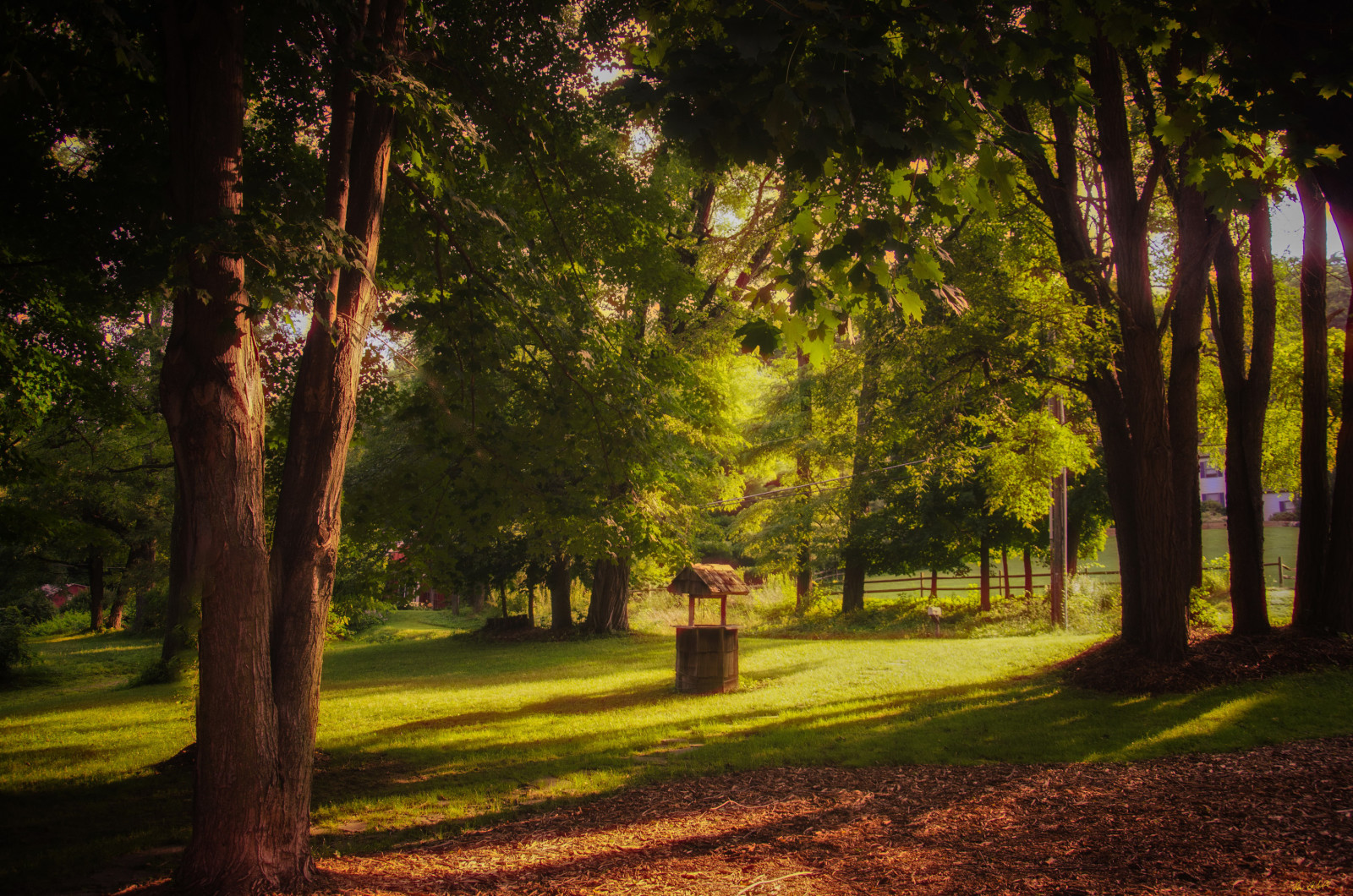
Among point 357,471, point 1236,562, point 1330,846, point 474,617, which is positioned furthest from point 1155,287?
point 474,617

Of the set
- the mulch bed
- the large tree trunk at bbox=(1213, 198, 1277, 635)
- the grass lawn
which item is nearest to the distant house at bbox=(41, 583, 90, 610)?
the grass lawn

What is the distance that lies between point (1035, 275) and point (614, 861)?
10441 mm

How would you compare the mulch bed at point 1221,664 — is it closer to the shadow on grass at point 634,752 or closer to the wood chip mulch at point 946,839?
the shadow on grass at point 634,752

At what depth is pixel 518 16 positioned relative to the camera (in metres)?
8.56

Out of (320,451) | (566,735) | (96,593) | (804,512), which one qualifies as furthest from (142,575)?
(320,451)

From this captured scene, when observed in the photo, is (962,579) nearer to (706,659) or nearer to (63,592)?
(706,659)

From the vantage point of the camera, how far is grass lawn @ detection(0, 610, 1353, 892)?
664 cm

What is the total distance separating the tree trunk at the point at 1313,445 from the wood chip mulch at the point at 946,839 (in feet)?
17.3

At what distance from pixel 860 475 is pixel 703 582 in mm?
10293

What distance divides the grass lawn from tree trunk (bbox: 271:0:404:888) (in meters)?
1.12

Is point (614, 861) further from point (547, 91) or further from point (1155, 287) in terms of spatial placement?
point (1155, 287)

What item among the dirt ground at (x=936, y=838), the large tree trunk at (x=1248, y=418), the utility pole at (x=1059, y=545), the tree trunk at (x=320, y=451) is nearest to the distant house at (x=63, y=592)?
the tree trunk at (x=320, y=451)

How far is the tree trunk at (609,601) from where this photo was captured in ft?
82.8

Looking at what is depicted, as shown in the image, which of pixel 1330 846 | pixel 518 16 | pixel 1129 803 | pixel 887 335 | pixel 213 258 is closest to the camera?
pixel 1330 846
